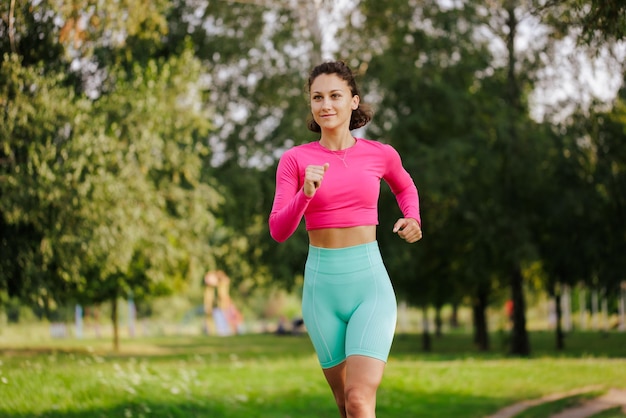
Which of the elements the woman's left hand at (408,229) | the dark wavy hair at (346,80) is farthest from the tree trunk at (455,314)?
the woman's left hand at (408,229)

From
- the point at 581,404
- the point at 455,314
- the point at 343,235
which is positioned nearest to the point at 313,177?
the point at 343,235

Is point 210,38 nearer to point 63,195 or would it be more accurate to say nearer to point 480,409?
point 63,195

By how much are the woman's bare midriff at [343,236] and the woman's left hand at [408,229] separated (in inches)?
7.5

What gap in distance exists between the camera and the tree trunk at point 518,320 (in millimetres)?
25891

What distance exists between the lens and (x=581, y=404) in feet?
36.1

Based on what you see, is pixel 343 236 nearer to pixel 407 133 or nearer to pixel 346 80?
pixel 346 80

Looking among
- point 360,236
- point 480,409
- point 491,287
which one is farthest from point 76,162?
point 491,287

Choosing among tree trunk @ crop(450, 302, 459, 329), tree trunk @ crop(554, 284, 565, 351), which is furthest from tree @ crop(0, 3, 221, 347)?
tree trunk @ crop(450, 302, 459, 329)

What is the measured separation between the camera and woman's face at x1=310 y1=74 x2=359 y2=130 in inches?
176

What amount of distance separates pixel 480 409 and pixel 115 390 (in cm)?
455

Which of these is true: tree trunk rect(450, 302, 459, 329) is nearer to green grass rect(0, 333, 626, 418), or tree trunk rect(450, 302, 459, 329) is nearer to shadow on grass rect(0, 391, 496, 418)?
green grass rect(0, 333, 626, 418)

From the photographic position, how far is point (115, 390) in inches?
377

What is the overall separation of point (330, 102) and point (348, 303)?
3.33 ft

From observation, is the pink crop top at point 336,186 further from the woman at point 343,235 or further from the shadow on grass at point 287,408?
the shadow on grass at point 287,408
